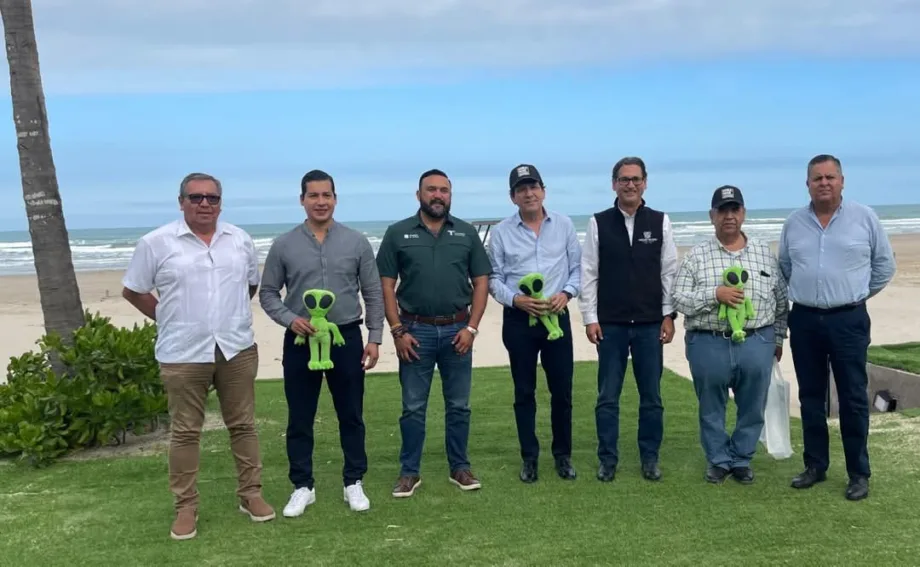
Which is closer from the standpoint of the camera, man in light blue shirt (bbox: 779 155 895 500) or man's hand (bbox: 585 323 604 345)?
man in light blue shirt (bbox: 779 155 895 500)

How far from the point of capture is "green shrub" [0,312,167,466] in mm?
5176

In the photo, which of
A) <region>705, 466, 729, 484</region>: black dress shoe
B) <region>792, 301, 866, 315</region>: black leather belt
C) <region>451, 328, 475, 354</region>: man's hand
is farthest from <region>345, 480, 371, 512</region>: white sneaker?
<region>792, 301, 866, 315</region>: black leather belt

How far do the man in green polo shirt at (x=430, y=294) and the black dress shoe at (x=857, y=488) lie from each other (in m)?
2.06

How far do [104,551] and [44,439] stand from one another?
5.64ft

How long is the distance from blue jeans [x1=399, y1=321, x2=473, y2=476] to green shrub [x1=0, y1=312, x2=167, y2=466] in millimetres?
2005

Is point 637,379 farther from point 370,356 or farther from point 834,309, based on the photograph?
point 370,356

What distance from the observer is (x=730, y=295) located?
434 centimetres

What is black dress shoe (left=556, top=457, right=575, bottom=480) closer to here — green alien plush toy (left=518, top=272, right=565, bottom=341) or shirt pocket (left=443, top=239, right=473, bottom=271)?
green alien plush toy (left=518, top=272, right=565, bottom=341)

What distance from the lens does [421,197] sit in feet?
14.7

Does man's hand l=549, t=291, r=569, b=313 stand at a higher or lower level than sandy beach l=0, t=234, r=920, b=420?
higher

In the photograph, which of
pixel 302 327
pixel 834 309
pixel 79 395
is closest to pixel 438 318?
pixel 302 327

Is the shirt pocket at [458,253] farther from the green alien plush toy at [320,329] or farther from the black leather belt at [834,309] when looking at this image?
the black leather belt at [834,309]

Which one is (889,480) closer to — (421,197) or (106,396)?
(421,197)

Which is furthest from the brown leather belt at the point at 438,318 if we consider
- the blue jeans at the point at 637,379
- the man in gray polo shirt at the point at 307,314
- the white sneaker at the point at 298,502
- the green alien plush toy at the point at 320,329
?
the white sneaker at the point at 298,502
